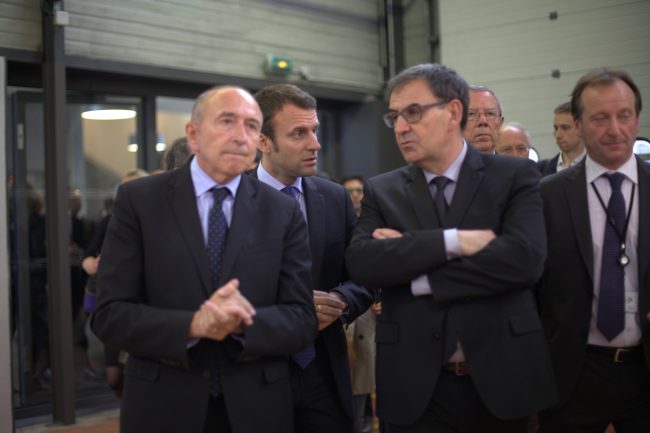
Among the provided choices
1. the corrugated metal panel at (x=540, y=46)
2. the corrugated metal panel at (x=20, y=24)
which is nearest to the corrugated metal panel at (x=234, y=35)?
the corrugated metal panel at (x=20, y=24)

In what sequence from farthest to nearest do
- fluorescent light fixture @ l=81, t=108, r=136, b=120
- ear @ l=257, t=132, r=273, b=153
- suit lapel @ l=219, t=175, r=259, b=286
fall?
1. fluorescent light fixture @ l=81, t=108, r=136, b=120
2. ear @ l=257, t=132, r=273, b=153
3. suit lapel @ l=219, t=175, r=259, b=286

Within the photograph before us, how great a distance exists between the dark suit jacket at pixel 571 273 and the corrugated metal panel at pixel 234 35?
15.0 ft

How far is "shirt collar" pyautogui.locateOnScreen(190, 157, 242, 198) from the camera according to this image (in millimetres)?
2555

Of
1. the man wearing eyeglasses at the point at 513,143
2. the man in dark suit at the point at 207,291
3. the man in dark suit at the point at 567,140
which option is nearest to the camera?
the man in dark suit at the point at 207,291

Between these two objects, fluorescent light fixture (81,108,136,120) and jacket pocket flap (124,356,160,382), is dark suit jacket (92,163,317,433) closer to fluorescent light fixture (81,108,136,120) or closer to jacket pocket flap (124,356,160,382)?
jacket pocket flap (124,356,160,382)

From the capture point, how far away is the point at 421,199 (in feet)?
8.78

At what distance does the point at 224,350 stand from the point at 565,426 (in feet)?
4.45

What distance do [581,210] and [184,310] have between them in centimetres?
153

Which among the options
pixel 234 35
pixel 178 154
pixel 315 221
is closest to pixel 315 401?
pixel 315 221

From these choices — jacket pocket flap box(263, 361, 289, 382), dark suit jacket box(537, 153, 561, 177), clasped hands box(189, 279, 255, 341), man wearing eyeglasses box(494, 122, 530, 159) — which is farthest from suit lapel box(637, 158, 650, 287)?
man wearing eyeglasses box(494, 122, 530, 159)

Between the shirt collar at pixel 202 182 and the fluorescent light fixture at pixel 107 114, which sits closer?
the shirt collar at pixel 202 182

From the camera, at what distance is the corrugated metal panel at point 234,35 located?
622 cm

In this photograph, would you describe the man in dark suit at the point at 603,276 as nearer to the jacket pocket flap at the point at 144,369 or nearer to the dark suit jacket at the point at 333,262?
the dark suit jacket at the point at 333,262

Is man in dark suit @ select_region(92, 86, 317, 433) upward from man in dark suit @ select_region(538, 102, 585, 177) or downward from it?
downward
